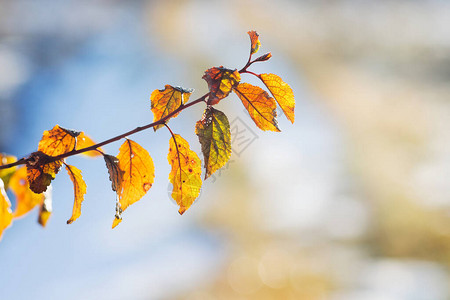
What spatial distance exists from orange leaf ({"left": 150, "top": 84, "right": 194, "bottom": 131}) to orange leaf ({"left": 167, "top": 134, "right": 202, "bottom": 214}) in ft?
0.14

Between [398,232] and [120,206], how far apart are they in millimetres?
14586

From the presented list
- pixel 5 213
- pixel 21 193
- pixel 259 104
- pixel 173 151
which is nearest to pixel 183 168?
pixel 173 151

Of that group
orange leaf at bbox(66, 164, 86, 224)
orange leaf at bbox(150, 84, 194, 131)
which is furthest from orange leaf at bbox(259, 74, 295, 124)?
orange leaf at bbox(66, 164, 86, 224)

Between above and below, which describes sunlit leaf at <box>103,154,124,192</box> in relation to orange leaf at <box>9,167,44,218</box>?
below

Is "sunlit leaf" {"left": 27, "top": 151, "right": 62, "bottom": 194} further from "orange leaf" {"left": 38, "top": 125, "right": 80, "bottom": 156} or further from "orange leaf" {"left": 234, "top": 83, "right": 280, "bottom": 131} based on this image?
"orange leaf" {"left": 234, "top": 83, "right": 280, "bottom": 131}

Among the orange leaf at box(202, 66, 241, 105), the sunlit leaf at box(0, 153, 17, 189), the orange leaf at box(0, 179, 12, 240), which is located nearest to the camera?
the orange leaf at box(202, 66, 241, 105)

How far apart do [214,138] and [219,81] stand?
91 mm

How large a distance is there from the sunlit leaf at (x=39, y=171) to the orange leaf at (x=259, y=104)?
30cm

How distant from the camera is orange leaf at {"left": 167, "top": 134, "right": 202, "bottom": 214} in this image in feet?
1.91

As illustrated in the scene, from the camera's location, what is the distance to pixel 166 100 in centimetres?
57

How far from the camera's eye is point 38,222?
0.89 meters

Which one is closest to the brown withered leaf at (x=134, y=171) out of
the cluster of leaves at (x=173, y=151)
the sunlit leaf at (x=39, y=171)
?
the cluster of leaves at (x=173, y=151)

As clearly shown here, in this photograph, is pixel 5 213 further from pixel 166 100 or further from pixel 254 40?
pixel 254 40

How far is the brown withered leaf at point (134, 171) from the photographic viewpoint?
1.90ft
